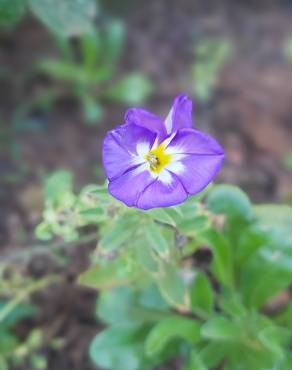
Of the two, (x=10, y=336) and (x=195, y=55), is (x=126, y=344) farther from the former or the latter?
(x=195, y=55)

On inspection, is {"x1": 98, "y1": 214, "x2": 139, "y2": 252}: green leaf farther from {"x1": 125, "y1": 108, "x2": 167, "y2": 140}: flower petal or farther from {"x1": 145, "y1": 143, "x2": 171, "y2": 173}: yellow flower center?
{"x1": 125, "y1": 108, "x2": 167, "y2": 140}: flower petal

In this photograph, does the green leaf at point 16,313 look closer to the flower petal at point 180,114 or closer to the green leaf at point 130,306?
the green leaf at point 130,306

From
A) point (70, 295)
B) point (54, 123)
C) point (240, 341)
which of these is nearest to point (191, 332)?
point (240, 341)

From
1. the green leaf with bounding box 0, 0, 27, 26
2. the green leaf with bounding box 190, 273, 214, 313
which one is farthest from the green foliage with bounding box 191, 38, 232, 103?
the green leaf with bounding box 190, 273, 214, 313

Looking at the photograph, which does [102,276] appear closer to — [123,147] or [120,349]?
[120,349]

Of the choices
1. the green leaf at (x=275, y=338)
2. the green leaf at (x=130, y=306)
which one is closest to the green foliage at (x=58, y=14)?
the green leaf at (x=130, y=306)

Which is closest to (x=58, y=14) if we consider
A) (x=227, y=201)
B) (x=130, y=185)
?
(x=227, y=201)
